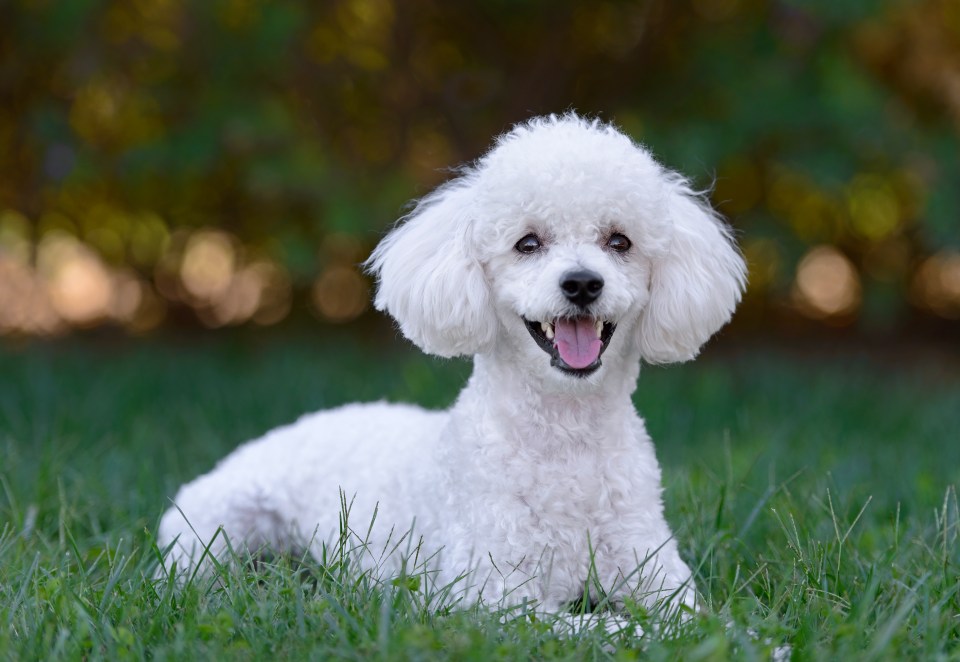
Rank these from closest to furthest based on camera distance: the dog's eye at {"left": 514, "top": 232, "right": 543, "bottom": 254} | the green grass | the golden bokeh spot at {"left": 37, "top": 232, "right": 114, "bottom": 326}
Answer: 1. the green grass
2. the dog's eye at {"left": 514, "top": 232, "right": 543, "bottom": 254}
3. the golden bokeh spot at {"left": 37, "top": 232, "right": 114, "bottom": 326}

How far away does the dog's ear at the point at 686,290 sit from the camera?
2.91 meters

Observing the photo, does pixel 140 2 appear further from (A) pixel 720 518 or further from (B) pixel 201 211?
(A) pixel 720 518

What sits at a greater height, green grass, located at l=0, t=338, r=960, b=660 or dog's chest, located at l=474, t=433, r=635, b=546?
dog's chest, located at l=474, t=433, r=635, b=546

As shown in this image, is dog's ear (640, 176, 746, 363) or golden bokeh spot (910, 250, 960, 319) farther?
golden bokeh spot (910, 250, 960, 319)

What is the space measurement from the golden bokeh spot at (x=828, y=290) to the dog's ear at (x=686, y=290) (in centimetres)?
668

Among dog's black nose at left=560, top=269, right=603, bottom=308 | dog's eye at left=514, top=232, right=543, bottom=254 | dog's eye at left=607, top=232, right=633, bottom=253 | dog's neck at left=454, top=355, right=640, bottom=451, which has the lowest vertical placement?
dog's neck at left=454, top=355, right=640, bottom=451

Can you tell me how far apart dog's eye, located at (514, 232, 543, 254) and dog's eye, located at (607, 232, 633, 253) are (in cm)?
19

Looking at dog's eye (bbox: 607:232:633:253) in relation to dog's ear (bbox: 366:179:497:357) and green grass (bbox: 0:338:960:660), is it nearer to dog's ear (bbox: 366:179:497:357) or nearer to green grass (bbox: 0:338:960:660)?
dog's ear (bbox: 366:179:497:357)

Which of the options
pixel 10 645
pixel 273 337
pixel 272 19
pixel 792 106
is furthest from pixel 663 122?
pixel 10 645

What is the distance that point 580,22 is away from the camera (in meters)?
7.93

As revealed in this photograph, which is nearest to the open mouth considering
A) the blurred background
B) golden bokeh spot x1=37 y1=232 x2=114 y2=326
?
the blurred background

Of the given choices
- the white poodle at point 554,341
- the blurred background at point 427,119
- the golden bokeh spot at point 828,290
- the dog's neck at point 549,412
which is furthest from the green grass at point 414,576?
the golden bokeh spot at point 828,290

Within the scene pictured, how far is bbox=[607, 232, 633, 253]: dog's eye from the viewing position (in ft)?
9.66

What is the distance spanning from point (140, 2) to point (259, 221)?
7.58ft
